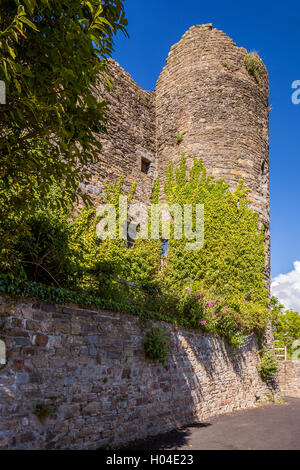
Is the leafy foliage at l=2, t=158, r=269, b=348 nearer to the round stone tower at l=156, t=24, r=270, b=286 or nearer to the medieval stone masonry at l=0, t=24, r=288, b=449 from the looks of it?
the medieval stone masonry at l=0, t=24, r=288, b=449

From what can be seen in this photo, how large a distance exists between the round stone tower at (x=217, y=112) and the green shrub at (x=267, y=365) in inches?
96.6

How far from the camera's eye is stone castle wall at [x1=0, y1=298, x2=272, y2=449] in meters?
4.26

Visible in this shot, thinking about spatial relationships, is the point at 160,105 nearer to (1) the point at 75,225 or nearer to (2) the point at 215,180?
(2) the point at 215,180

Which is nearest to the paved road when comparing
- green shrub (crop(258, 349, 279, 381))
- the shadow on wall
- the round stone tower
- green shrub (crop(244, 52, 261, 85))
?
the shadow on wall

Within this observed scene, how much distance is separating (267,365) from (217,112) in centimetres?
841

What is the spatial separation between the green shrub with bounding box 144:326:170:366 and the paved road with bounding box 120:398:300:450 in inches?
47.5

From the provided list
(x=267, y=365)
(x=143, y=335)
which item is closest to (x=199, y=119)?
(x=267, y=365)

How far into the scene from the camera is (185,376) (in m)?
7.66

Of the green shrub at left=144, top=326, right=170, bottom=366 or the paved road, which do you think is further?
the green shrub at left=144, top=326, right=170, bottom=366

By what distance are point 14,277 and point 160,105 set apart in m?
11.8

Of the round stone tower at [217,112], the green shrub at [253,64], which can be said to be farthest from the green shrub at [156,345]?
the green shrub at [253,64]

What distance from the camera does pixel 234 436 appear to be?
6449mm

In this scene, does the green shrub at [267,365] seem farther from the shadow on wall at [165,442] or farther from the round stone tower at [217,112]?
the shadow on wall at [165,442]

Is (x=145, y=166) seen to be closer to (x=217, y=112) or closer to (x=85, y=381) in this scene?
(x=217, y=112)
